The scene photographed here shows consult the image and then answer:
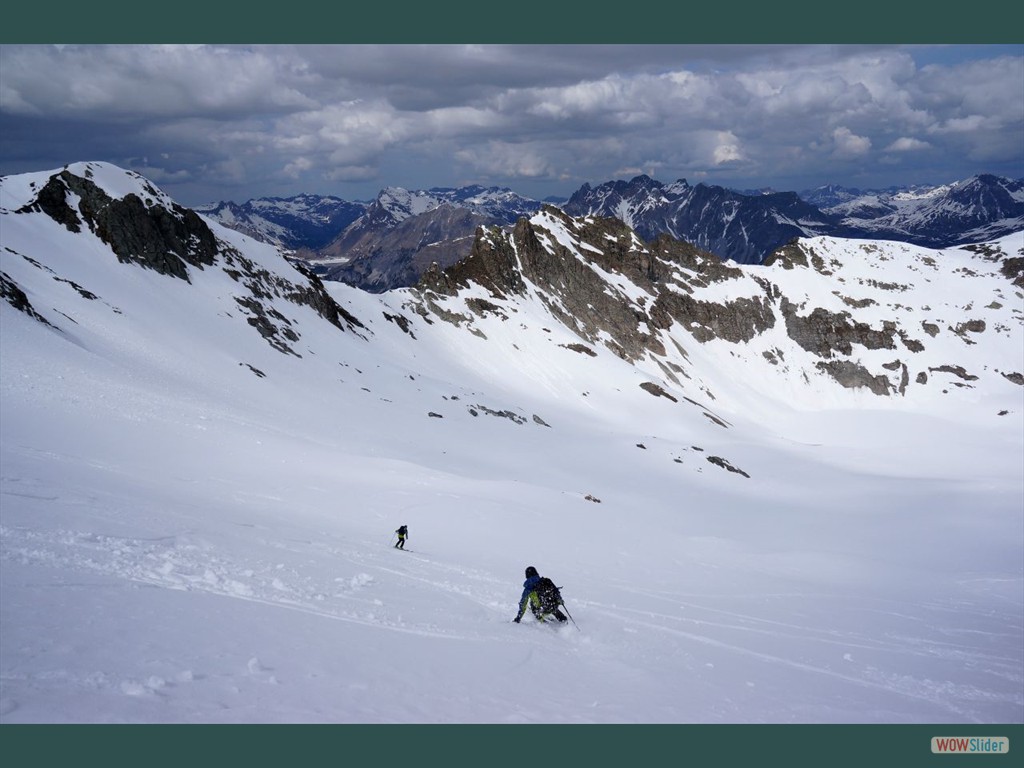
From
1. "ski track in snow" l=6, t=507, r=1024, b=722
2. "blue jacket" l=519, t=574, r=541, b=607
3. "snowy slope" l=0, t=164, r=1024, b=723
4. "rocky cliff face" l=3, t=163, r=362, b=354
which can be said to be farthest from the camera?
"rocky cliff face" l=3, t=163, r=362, b=354

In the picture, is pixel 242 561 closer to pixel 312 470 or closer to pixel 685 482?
pixel 312 470

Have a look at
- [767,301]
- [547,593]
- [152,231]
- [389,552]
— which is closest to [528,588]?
[547,593]

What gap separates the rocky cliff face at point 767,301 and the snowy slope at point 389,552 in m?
59.8

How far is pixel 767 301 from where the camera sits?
161m

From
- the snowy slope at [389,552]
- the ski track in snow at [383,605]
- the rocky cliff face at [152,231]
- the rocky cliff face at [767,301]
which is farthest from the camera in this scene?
the rocky cliff face at [767,301]

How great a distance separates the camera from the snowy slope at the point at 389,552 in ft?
36.9

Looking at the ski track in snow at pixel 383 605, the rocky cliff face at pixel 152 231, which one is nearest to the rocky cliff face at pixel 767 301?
the rocky cliff face at pixel 152 231

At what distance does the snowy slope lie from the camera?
36.9 feet

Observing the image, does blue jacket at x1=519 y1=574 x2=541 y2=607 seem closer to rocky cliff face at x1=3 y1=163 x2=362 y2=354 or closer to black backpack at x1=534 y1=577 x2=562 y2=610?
black backpack at x1=534 y1=577 x2=562 y2=610

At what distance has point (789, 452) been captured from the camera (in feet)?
298

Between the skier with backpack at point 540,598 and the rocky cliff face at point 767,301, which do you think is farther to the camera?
the rocky cliff face at point 767,301

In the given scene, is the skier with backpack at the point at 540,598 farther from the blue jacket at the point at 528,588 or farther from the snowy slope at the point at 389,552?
the snowy slope at the point at 389,552

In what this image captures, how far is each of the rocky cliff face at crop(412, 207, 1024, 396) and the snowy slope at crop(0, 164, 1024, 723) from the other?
196 feet

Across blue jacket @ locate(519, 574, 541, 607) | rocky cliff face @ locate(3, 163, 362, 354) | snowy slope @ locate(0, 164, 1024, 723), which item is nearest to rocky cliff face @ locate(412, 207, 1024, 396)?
rocky cliff face @ locate(3, 163, 362, 354)
